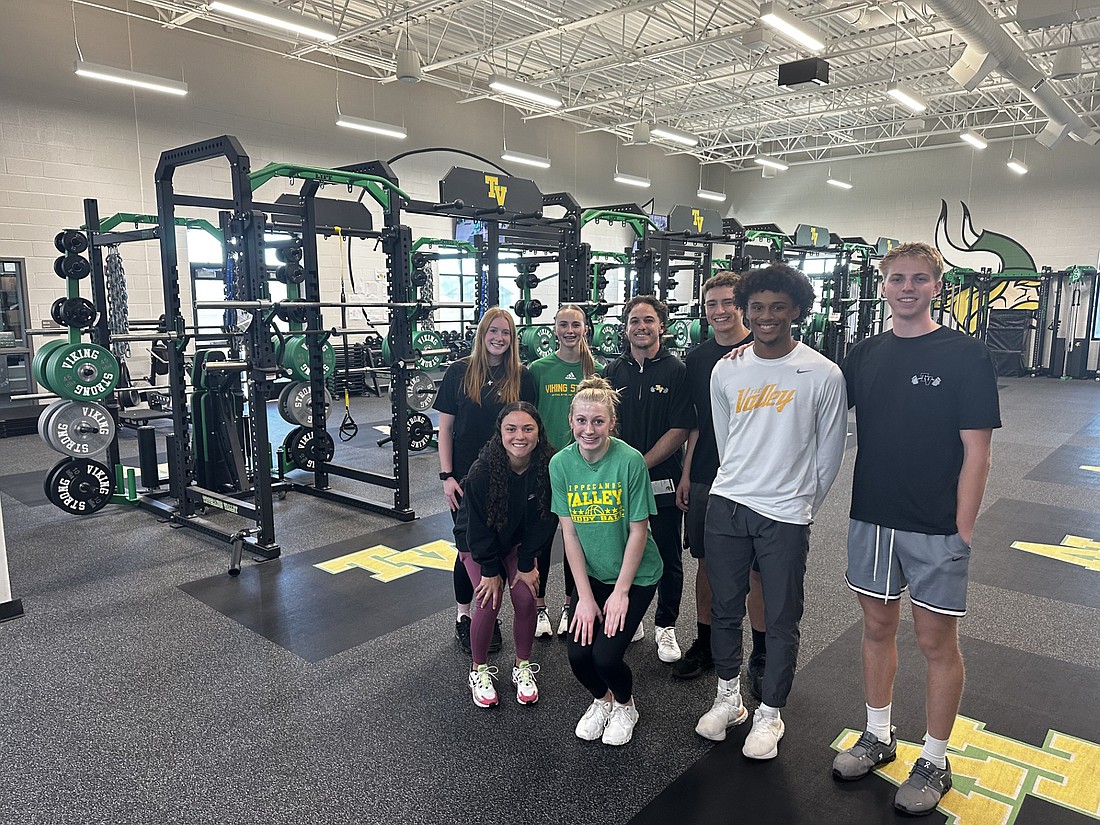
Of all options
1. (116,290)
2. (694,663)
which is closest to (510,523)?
(694,663)

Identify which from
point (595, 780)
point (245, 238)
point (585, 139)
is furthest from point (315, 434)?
point (585, 139)

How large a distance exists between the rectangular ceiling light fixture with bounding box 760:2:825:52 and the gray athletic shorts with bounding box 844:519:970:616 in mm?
6682

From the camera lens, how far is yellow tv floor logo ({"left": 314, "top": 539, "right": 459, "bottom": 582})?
4.05 metres

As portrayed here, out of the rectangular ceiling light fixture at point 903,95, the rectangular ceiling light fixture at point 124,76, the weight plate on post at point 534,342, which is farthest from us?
the rectangular ceiling light fixture at point 903,95

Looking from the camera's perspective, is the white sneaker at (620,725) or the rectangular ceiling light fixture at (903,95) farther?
the rectangular ceiling light fixture at (903,95)

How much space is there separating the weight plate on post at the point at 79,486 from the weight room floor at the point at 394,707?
0.53 metres

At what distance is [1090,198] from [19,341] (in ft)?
59.3

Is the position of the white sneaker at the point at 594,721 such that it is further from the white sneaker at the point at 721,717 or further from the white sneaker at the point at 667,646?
the white sneaker at the point at 667,646

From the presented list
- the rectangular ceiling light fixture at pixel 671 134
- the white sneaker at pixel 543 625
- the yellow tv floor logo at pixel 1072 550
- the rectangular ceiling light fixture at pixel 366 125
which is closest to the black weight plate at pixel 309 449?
the white sneaker at pixel 543 625

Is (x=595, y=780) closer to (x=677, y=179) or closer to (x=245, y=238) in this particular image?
(x=245, y=238)

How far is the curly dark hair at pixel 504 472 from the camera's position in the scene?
247 centimetres

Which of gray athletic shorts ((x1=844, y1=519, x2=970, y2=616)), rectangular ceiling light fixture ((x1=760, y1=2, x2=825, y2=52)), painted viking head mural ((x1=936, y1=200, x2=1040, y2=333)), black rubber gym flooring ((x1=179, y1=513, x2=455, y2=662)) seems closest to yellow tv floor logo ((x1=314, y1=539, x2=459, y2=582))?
black rubber gym flooring ((x1=179, y1=513, x2=455, y2=662))

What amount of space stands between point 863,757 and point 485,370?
190cm

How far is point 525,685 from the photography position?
2639mm
